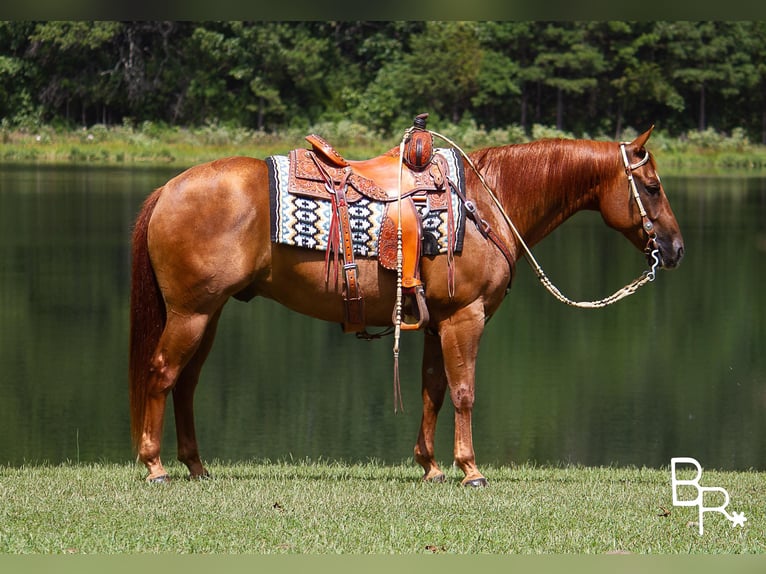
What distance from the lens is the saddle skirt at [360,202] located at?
733 centimetres

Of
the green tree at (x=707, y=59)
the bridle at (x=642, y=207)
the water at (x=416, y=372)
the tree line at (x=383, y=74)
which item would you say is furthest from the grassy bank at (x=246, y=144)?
the bridle at (x=642, y=207)

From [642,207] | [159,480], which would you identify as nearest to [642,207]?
[642,207]

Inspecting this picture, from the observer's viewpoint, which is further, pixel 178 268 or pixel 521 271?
pixel 521 271

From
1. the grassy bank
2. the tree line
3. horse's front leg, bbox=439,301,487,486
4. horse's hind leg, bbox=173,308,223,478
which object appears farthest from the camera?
the tree line

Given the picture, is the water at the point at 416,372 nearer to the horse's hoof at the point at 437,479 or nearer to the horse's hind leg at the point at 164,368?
the horse's hoof at the point at 437,479

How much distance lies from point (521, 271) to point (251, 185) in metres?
17.9

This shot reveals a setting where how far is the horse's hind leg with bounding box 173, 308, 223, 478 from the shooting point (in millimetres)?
7668

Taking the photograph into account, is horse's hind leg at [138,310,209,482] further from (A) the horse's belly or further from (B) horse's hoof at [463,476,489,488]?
(B) horse's hoof at [463,476,489,488]

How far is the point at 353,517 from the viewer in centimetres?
628

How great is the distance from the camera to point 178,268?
7.31 m

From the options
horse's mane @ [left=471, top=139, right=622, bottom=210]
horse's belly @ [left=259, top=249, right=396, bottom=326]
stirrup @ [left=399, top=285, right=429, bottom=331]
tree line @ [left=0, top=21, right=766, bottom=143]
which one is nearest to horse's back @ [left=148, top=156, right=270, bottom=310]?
horse's belly @ [left=259, top=249, right=396, bottom=326]

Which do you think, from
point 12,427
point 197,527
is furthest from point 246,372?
point 197,527

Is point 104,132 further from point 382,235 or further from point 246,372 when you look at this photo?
point 382,235

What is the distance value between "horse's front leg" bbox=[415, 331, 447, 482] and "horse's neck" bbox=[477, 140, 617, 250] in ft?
2.59
